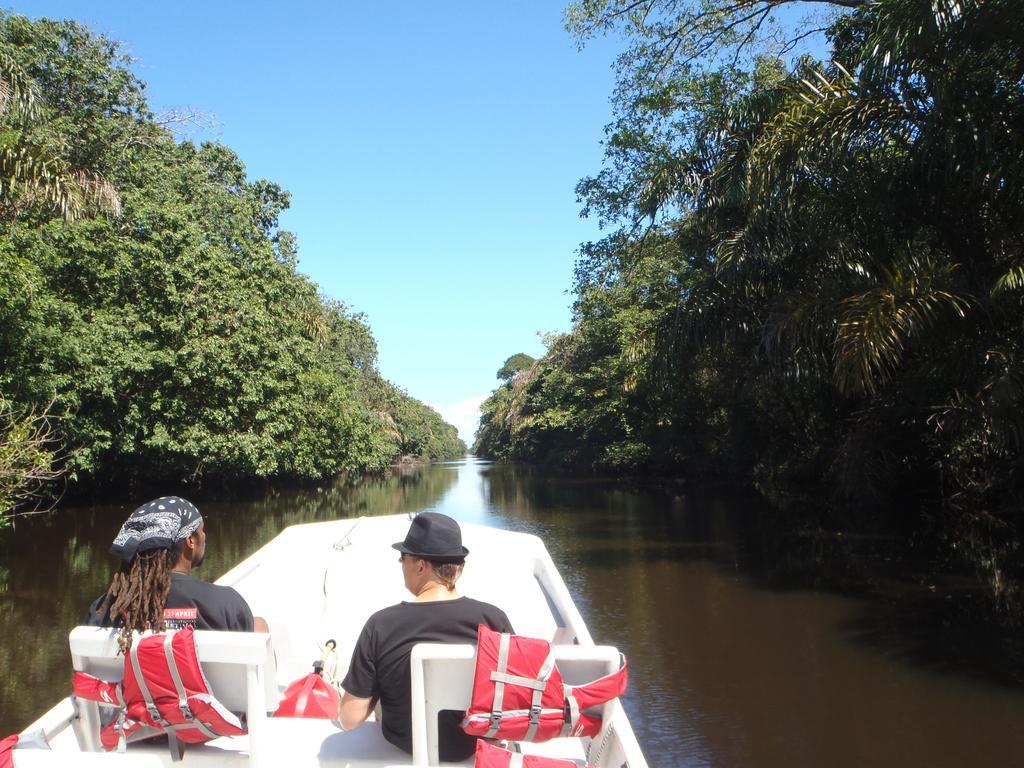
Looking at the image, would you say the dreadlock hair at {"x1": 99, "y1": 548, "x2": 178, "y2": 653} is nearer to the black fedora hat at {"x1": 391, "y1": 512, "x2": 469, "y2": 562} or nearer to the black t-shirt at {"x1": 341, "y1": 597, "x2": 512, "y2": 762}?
the black t-shirt at {"x1": 341, "y1": 597, "x2": 512, "y2": 762}

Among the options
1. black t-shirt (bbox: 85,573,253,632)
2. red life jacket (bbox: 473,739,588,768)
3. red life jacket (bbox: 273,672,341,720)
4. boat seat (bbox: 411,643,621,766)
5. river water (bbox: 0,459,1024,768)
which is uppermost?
black t-shirt (bbox: 85,573,253,632)

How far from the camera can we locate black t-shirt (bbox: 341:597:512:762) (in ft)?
10.4

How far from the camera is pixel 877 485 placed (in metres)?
17.2

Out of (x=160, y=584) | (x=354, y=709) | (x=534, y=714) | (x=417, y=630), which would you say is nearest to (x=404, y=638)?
(x=417, y=630)

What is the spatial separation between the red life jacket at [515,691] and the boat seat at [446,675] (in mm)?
78

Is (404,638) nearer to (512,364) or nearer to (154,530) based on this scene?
(154,530)

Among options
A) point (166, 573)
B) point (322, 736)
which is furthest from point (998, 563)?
point (166, 573)

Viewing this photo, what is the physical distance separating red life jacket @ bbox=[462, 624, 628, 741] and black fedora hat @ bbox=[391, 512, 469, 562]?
1.00ft

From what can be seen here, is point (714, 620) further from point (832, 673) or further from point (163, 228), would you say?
point (163, 228)

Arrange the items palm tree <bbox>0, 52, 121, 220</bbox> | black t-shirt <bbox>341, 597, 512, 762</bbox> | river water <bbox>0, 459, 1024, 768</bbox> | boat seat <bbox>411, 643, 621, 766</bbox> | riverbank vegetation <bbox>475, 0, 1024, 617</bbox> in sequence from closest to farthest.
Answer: boat seat <bbox>411, 643, 621, 766</bbox> → black t-shirt <bbox>341, 597, 512, 762</bbox> → river water <bbox>0, 459, 1024, 768</bbox> → riverbank vegetation <bbox>475, 0, 1024, 617</bbox> → palm tree <bbox>0, 52, 121, 220</bbox>

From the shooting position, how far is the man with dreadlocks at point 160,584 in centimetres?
330

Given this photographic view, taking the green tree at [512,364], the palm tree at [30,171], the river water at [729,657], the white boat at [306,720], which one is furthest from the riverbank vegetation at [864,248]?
the green tree at [512,364]

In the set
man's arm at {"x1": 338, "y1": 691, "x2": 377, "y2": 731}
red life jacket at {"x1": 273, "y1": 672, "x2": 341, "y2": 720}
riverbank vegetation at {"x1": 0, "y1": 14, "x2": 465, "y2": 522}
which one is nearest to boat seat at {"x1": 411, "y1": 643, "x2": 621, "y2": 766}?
man's arm at {"x1": 338, "y1": 691, "x2": 377, "y2": 731}

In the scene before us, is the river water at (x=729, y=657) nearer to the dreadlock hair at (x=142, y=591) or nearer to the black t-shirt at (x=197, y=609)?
the black t-shirt at (x=197, y=609)
